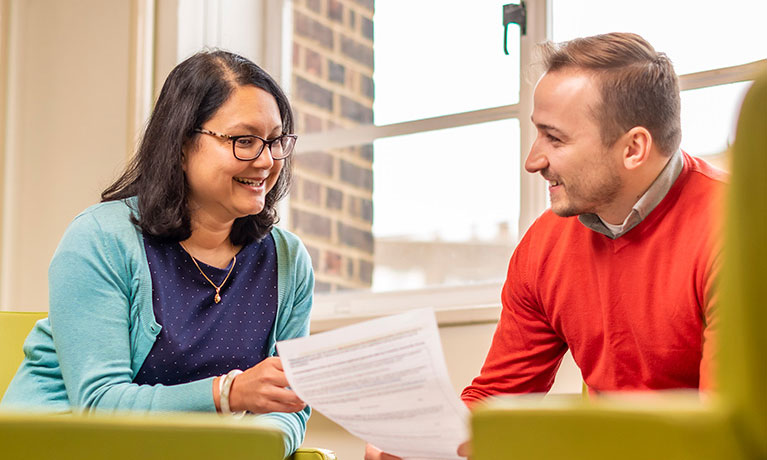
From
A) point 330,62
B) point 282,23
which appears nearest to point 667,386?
point 330,62

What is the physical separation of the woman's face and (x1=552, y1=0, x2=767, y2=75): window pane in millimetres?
1019

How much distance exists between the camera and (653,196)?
158cm

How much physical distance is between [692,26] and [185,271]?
1.41 metres

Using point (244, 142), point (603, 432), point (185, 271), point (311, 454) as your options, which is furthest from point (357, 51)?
point (603, 432)

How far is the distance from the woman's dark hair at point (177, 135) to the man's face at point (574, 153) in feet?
1.92

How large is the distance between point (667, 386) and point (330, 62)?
1.81 meters

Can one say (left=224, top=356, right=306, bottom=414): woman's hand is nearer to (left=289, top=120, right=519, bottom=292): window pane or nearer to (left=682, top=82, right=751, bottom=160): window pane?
(left=289, top=120, right=519, bottom=292): window pane

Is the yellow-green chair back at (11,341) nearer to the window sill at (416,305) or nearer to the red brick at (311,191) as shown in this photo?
the window sill at (416,305)

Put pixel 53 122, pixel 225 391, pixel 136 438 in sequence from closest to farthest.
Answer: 1. pixel 136 438
2. pixel 225 391
3. pixel 53 122

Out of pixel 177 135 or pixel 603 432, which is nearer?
pixel 603 432

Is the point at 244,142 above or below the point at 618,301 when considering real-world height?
above

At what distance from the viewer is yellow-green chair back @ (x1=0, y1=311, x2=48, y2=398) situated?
188 centimetres

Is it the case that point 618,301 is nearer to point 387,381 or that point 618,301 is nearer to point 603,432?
point 387,381

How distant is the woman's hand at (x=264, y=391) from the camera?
1.41 meters
